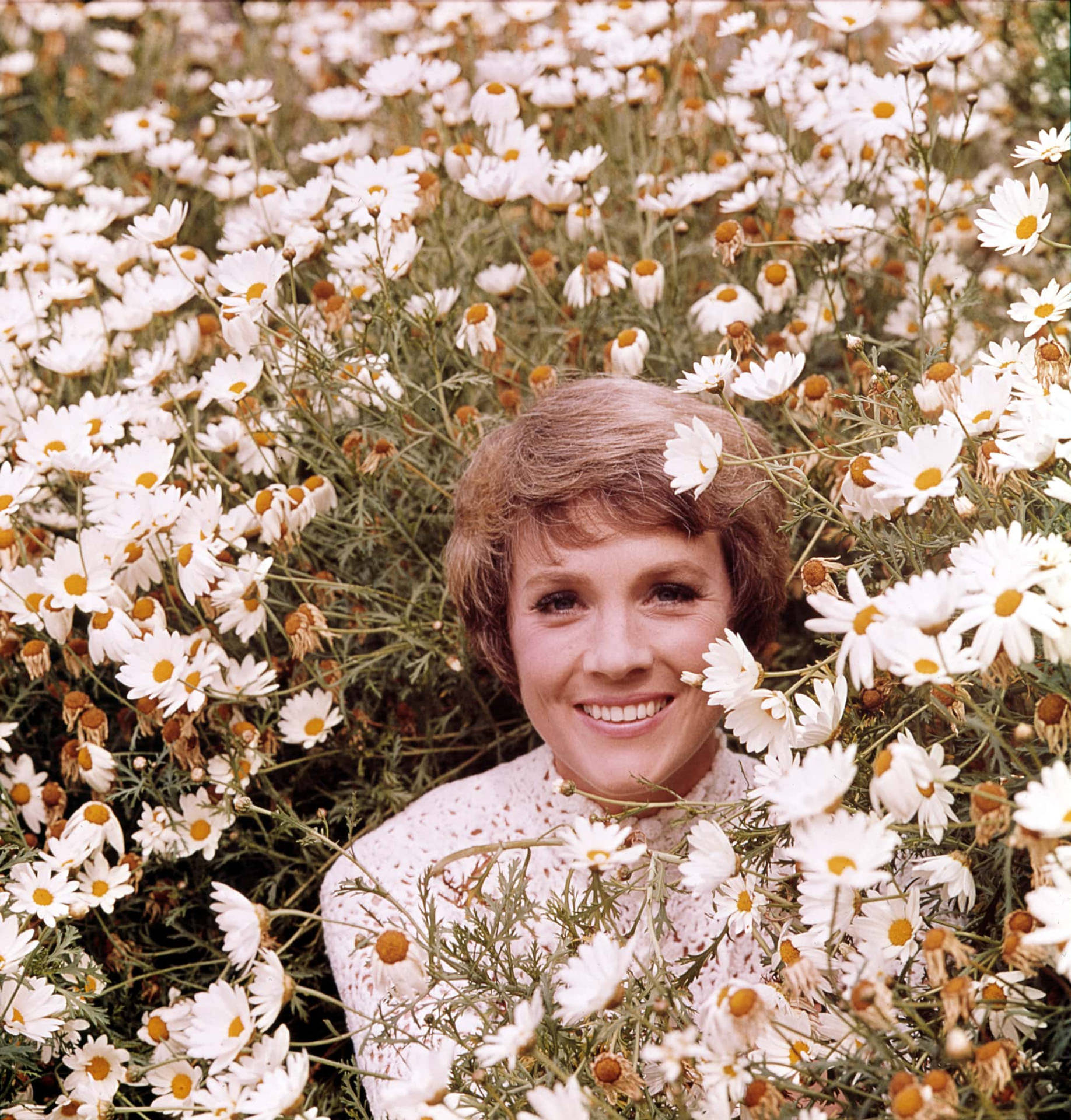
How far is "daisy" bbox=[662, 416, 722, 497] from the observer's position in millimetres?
1420

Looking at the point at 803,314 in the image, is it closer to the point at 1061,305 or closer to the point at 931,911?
the point at 1061,305

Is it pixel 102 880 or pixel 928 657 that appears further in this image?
pixel 102 880

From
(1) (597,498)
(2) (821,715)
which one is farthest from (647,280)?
(2) (821,715)

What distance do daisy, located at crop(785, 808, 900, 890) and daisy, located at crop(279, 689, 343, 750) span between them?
37.2 inches

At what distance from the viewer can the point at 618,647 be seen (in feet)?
5.37

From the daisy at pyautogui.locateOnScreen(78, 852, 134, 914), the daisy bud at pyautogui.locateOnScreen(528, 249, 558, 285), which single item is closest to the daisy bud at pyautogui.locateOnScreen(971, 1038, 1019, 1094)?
the daisy at pyautogui.locateOnScreen(78, 852, 134, 914)

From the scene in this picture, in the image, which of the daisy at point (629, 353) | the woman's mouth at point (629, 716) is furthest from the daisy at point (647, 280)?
the woman's mouth at point (629, 716)

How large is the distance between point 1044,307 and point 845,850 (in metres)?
0.70

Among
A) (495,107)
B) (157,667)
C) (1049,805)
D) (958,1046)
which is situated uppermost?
(495,107)

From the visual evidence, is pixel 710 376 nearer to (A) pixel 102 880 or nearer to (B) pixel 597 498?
(B) pixel 597 498

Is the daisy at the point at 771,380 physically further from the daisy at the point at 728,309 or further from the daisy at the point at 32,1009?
the daisy at the point at 32,1009

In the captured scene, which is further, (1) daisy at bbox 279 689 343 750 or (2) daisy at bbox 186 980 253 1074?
(1) daisy at bbox 279 689 343 750

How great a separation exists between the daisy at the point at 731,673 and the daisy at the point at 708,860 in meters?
0.13

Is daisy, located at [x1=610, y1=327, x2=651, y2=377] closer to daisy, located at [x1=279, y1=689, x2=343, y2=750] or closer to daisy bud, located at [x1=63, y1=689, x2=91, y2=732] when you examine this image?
daisy, located at [x1=279, y1=689, x2=343, y2=750]
